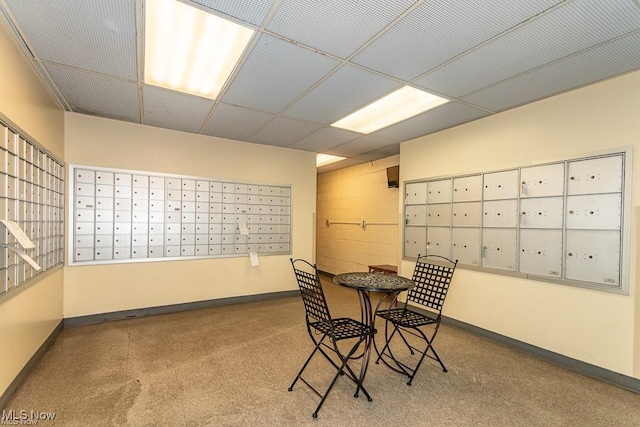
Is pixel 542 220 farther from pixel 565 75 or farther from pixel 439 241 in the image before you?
pixel 565 75

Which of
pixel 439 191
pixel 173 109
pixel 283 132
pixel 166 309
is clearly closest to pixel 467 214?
pixel 439 191

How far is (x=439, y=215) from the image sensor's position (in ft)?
12.3

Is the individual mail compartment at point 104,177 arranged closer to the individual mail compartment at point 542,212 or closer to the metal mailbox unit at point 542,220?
the metal mailbox unit at point 542,220

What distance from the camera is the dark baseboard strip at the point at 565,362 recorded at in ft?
7.38

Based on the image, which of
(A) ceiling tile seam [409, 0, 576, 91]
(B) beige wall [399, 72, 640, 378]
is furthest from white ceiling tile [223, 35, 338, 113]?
(B) beige wall [399, 72, 640, 378]

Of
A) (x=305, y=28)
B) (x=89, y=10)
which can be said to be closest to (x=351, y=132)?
(x=305, y=28)

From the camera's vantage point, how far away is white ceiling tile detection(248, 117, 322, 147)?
3.62m

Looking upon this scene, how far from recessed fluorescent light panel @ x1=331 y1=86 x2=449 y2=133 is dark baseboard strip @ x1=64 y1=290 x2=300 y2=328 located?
2.87 metres

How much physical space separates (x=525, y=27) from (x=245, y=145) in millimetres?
3649

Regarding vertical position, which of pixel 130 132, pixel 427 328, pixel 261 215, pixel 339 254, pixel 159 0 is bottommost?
pixel 427 328

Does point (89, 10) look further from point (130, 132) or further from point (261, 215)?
point (261, 215)

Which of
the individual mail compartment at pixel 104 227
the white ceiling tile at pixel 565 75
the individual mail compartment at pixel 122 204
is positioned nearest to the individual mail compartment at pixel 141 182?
the individual mail compartment at pixel 122 204

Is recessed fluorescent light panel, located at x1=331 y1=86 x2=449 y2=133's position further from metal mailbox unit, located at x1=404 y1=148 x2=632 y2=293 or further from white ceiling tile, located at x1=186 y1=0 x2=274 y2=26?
white ceiling tile, located at x1=186 y1=0 x2=274 y2=26

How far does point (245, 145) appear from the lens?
449cm
